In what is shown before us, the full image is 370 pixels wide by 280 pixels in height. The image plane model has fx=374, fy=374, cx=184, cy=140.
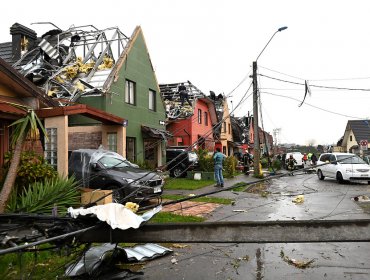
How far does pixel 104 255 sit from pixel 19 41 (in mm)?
20954

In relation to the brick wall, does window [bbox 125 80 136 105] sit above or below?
above

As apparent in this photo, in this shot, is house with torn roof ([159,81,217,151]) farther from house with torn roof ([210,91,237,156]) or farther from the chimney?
the chimney

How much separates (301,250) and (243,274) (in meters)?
1.72

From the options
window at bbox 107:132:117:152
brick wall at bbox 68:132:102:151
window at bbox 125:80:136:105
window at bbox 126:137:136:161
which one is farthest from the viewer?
window at bbox 125:80:136:105

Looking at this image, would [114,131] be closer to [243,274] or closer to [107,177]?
[107,177]

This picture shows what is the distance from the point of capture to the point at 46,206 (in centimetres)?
691

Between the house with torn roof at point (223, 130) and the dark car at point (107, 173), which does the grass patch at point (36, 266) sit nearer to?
the dark car at point (107, 173)

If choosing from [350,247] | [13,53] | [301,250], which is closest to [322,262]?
[301,250]

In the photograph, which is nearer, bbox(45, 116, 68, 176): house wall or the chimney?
bbox(45, 116, 68, 176): house wall

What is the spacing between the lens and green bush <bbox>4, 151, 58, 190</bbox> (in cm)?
860

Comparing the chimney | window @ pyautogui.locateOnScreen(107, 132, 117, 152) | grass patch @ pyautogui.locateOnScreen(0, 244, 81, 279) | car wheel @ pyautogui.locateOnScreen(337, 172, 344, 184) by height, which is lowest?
grass patch @ pyautogui.locateOnScreen(0, 244, 81, 279)

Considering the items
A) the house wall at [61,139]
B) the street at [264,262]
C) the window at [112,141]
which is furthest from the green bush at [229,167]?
the street at [264,262]

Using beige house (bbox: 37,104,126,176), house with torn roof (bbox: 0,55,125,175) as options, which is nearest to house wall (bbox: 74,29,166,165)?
beige house (bbox: 37,104,126,176)

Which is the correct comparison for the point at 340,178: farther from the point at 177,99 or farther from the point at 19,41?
the point at 19,41
